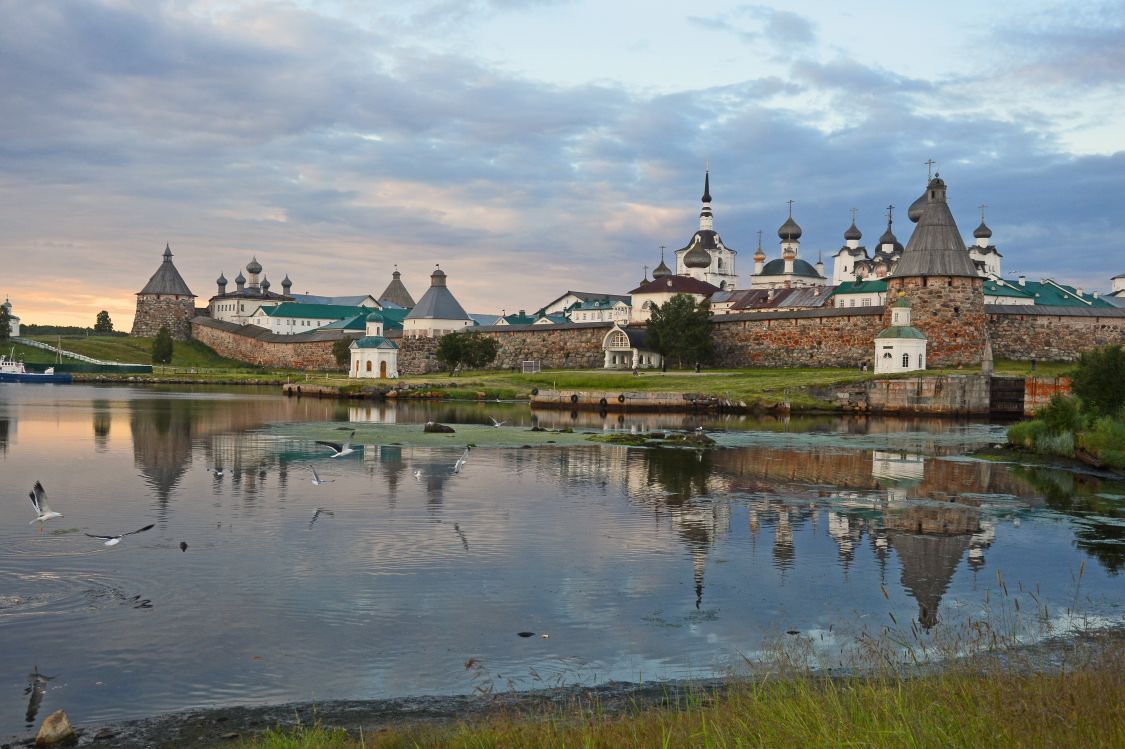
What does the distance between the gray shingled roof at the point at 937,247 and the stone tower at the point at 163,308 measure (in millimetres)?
66434

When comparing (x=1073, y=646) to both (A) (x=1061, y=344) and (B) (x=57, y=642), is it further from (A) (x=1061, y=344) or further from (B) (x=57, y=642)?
(A) (x=1061, y=344)

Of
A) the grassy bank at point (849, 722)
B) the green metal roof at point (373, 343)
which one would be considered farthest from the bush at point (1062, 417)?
the green metal roof at point (373, 343)

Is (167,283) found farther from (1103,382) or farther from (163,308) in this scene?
(1103,382)

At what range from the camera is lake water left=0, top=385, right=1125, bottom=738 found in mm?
7293

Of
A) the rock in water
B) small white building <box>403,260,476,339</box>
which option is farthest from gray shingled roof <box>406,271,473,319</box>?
the rock in water

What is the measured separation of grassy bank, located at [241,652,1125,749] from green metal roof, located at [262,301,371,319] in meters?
83.2

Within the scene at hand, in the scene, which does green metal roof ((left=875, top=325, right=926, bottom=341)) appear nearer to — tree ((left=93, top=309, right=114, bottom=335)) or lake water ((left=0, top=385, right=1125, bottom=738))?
lake water ((left=0, top=385, right=1125, bottom=738))

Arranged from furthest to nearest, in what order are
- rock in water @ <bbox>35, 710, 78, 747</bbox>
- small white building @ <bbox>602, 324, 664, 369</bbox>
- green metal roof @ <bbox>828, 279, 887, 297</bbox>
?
green metal roof @ <bbox>828, 279, 887, 297</bbox>, small white building @ <bbox>602, 324, 664, 369</bbox>, rock in water @ <bbox>35, 710, 78, 747</bbox>

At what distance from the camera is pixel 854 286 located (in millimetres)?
65500

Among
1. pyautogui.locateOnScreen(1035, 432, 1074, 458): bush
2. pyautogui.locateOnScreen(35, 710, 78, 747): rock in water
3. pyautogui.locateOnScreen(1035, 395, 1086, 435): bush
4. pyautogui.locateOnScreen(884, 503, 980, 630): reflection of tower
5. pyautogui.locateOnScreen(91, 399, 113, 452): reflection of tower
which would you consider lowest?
pyautogui.locateOnScreen(35, 710, 78, 747): rock in water

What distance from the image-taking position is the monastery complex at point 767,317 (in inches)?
1736

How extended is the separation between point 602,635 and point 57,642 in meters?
4.04

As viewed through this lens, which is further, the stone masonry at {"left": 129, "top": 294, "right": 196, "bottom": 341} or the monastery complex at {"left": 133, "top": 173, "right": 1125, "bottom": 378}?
the stone masonry at {"left": 129, "top": 294, "right": 196, "bottom": 341}

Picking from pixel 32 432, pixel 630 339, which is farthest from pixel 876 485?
pixel 630 339
